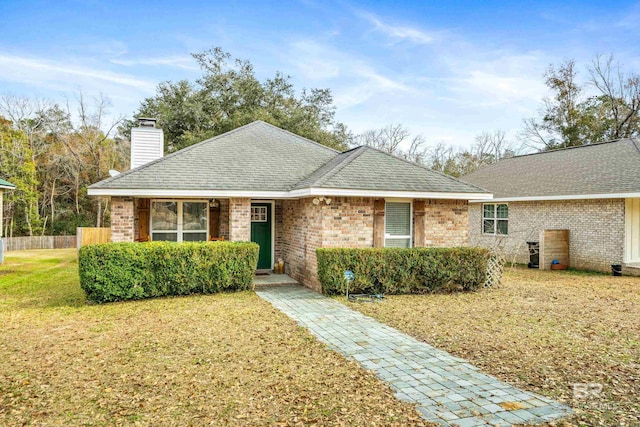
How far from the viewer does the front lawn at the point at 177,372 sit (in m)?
3.78

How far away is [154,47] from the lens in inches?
683

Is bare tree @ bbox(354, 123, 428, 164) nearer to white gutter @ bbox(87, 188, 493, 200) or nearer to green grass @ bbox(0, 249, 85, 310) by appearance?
green grass @ bbox(0, 249, 85, 310)

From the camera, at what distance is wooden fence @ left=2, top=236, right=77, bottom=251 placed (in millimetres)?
22531

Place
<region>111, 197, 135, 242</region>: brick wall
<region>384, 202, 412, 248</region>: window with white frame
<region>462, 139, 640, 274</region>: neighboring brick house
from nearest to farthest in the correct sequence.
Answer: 1. <region>111, 197, 135, 242</region>: brick wall
2. <region>384, 202, 412, 248</region>: window with white frame
3. <region>462, 139, 640, 274</region>: neighboring brick house

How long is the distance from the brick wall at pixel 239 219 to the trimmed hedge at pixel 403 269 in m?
2.61

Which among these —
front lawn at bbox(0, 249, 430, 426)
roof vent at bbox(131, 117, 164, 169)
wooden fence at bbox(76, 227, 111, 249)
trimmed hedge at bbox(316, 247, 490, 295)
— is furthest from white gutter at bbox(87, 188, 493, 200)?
wooden fence at bbox(76, 227, 111, 249)

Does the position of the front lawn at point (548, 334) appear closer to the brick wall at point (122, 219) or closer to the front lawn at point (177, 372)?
the front lawn at point (177, 372)

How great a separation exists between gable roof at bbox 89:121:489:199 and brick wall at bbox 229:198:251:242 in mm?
375

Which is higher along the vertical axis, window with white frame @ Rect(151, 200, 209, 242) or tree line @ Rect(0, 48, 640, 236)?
tree line @ Rect(0, 48, 640, 236)

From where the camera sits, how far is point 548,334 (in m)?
6.48

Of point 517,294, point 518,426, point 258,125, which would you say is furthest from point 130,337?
point 258,125

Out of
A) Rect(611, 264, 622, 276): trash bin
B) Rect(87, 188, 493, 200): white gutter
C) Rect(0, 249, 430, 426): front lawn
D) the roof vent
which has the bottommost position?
Rect(0, 249, 430, 426): front lawn

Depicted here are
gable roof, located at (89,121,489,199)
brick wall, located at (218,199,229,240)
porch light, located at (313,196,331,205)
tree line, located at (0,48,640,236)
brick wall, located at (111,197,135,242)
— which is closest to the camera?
porch light, located at (313,196,331,205)

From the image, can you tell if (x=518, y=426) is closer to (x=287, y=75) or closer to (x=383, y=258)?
(x=383, y=258)
